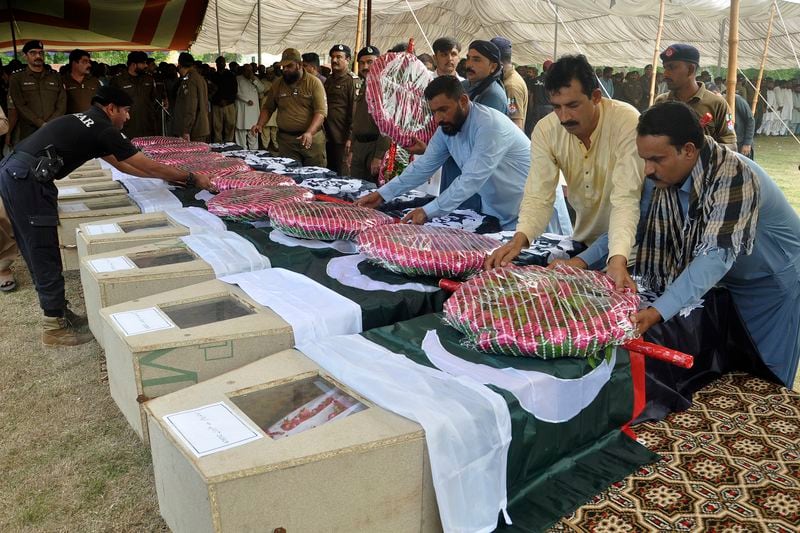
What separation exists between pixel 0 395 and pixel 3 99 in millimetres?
5688

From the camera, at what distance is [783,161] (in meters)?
9.40

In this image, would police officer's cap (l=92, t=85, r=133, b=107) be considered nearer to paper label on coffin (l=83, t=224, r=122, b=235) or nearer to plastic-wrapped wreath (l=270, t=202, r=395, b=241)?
paper label on coffin (l=83, t=224, r=122, b=235)

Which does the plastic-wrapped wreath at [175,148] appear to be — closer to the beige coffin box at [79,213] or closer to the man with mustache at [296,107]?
the man with mustache at [296,107]

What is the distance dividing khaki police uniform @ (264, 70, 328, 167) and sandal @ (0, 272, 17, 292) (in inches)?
83.0

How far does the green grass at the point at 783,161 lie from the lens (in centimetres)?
682

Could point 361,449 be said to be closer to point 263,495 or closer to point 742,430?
point 263,495

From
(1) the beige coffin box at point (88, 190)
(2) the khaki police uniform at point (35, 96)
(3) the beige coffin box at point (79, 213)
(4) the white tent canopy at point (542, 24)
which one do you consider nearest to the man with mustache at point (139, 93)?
(2) the khaki police uniform at point (35, 96)

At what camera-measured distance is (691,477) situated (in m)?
1.22

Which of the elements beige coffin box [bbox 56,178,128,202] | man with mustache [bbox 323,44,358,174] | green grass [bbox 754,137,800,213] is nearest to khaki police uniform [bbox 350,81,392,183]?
man with mustache [bbox 323,44,358,174]

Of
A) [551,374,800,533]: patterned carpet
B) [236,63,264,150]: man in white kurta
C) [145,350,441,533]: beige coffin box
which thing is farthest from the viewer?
[236,63,264,150]: man in white kurta

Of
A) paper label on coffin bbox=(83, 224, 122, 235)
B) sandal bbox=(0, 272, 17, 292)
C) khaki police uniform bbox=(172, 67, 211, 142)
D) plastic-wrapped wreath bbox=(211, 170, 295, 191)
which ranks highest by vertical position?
khaki police uniform bbox=(172, 67, 211, 142)

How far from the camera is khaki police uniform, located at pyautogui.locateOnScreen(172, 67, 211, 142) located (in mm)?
5918

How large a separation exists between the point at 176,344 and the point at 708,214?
1.29 meters

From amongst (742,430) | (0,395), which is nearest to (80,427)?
(0,395)
